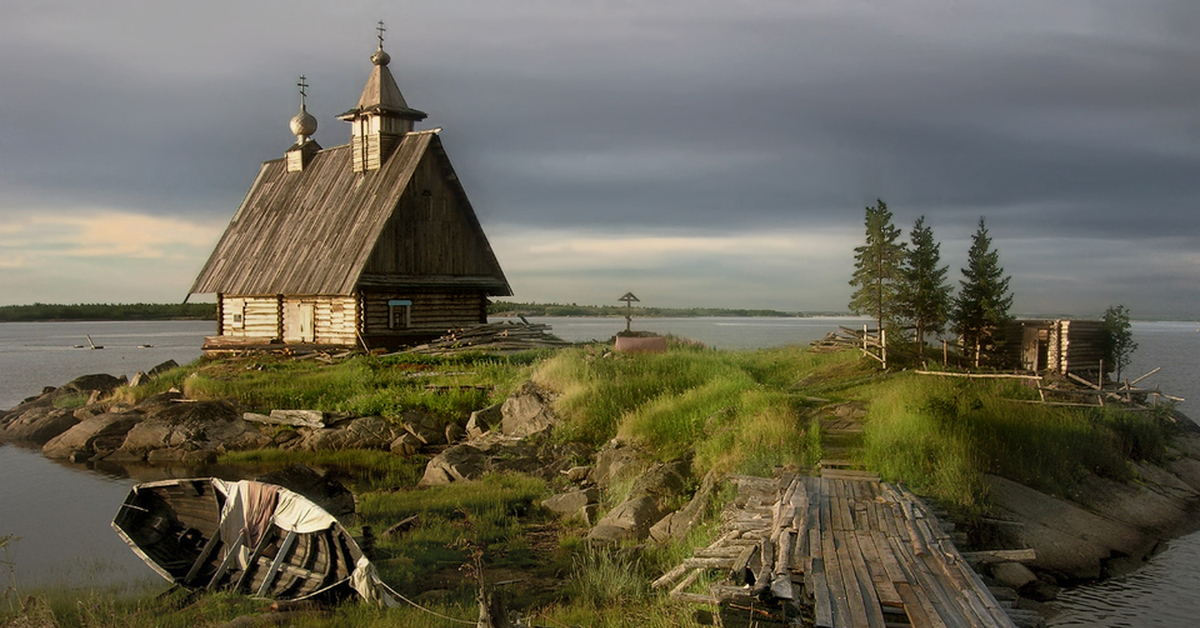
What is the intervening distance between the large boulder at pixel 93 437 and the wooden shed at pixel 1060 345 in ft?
100

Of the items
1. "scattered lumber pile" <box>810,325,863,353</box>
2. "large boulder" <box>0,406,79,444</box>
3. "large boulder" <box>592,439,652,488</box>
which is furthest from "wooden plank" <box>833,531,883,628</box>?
"large boulder" <box>0,406,79,444</box>

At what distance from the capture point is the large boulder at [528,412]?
70.4ft

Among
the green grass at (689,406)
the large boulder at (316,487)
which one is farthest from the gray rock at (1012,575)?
the large boulder at (316,487)

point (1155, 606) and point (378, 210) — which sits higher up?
point (378, 210)

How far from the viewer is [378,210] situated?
3425 centimetres

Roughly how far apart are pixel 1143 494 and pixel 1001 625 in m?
13.0

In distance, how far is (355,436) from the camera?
23.6 m

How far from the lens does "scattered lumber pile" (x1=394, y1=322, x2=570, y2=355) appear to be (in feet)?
106

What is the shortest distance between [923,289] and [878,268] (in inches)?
111

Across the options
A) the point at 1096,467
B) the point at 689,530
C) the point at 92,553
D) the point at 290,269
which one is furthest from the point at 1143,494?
the point at 290,269

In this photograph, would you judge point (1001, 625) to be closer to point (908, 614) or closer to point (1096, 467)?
point (908, 614)

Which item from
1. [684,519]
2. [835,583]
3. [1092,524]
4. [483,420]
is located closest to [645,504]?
[684,519]

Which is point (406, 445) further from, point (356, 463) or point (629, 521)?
point (629, 521)

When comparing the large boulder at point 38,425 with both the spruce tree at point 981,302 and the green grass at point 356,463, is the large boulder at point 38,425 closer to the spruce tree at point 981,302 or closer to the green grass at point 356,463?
the green grass at point 356,463
